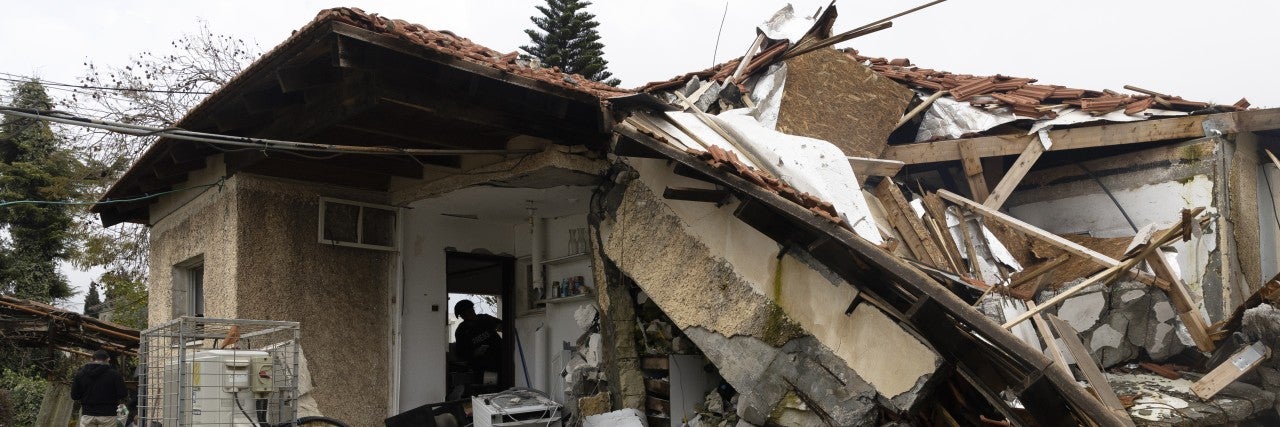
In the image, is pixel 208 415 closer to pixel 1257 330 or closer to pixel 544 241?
pixel 544 241

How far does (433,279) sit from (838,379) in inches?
184

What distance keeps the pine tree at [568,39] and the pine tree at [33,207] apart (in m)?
11.8

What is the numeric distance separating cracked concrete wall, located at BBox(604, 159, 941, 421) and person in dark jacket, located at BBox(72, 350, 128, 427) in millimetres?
5053

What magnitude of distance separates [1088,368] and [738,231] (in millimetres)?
2771

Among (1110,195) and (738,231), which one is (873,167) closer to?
(738,231)

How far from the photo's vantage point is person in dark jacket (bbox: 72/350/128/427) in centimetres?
880

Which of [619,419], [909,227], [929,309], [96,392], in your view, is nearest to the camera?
[929,309]

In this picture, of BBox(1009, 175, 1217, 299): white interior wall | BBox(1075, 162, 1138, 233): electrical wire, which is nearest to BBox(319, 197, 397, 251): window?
BBox(1009, 175, 1217, 299): white interior wall

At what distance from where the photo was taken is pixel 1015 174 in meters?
9.09

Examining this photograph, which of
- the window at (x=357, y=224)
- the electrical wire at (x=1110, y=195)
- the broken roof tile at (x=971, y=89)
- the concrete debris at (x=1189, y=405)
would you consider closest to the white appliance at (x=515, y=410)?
the window at (x=357, y=224)

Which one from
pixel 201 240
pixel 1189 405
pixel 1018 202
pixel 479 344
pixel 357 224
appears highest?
pixel 1018 202

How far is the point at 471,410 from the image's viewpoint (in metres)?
8.85

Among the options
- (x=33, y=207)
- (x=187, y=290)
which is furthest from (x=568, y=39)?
(x=187, y=290)

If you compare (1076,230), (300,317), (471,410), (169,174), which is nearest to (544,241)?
(471,410)
